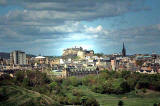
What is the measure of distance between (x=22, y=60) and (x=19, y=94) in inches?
6542

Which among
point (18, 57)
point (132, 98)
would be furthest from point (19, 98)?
point (18, 57)

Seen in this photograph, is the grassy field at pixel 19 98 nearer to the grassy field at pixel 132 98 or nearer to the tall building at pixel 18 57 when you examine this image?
the grassy field at pixel 132 98

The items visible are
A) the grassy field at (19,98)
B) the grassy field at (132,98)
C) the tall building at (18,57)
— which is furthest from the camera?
the tall building at (18,57)

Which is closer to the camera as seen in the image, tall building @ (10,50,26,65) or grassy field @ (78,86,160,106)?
grassy field @ (78,86,160,106)

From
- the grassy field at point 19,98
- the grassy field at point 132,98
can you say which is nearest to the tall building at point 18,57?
the grassy field at point 132,98

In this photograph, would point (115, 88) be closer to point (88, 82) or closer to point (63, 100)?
point (88, 82)

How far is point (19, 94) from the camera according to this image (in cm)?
3484

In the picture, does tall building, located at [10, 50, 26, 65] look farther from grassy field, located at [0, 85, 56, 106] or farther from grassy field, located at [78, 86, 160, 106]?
grassy field, located at [0, 85, 56, 106]

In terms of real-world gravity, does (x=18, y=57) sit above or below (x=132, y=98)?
above

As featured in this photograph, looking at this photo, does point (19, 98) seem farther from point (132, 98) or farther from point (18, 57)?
point (18, 57)

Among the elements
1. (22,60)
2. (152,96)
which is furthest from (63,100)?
(22,60)

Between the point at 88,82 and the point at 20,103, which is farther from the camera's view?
the point at 88,82

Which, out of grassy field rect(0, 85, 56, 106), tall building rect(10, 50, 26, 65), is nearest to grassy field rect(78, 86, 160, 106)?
grassy field rect(0, 85, 56, 106)

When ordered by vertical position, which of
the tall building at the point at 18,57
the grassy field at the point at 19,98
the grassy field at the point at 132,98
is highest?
the tall building at the point at 18,57
